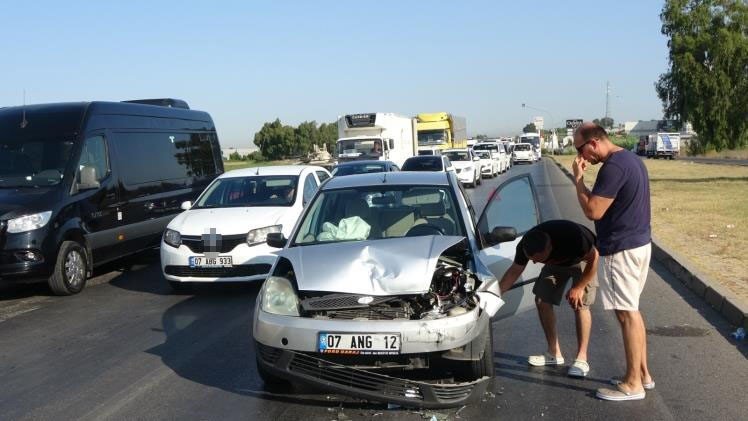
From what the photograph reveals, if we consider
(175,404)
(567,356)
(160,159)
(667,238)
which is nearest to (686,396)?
(567,356)

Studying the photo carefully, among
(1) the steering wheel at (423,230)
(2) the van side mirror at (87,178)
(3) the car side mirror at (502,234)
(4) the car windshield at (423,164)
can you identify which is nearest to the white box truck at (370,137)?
(4) the car windshield at (423,164)

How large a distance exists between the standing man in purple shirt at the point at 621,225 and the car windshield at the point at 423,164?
19.3 meters

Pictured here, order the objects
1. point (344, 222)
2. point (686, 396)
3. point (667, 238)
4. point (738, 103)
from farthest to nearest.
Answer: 1. point (738, 103)
2. point (667, 238)
3. point (344, 222)
4. point (686, 396)

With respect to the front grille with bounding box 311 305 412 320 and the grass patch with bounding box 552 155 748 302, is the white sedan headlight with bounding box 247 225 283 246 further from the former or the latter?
the grass patch with bounding box 552 155 748 302

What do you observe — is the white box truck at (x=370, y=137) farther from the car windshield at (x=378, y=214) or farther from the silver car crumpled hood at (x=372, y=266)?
the silver car crumpled hood at (x=372, y=266)

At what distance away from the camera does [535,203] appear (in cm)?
589

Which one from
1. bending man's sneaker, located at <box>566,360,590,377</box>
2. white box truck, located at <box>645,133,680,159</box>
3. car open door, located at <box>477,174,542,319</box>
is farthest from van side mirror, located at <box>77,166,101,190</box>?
white box truck, located at <box>645,133,680,159</box>

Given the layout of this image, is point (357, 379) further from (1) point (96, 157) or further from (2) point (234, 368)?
(1) point (96, 157)

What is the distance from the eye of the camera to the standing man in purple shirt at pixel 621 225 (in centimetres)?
468

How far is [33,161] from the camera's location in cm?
974

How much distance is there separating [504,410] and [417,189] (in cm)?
226

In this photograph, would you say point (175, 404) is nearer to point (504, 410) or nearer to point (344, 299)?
point (344, 299)

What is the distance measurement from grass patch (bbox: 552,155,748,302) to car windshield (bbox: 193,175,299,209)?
537 centimetres

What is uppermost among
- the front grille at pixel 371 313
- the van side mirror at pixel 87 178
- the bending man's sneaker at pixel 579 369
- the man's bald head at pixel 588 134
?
the man's bald head at pixel 588 134
